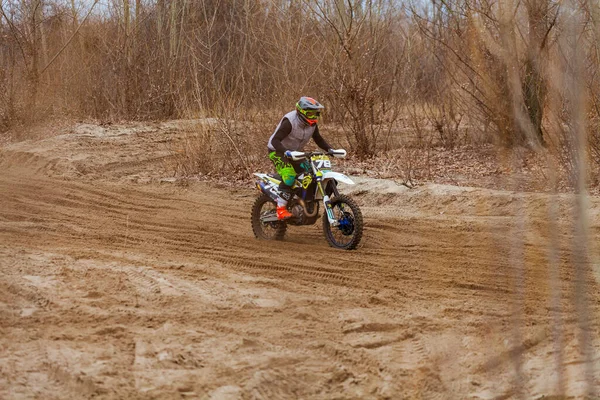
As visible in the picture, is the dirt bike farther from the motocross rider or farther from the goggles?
the goggles

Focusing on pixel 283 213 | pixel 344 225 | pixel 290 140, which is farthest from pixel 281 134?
pixel 344 225

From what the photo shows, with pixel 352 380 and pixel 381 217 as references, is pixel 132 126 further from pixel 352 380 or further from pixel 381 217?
pixel 352 380

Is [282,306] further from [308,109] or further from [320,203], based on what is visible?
[320,203]

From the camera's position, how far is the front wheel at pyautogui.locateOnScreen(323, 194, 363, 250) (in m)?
8.73

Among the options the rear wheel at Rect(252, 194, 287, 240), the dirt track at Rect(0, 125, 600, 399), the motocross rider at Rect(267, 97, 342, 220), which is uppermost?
the motocross rider at Rect(267, 97, 342, 220)

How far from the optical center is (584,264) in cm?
809

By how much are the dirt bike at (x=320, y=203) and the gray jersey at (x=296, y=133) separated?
0.21 meters

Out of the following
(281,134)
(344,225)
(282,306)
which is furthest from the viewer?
(281,134)

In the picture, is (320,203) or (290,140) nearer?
(290,140)

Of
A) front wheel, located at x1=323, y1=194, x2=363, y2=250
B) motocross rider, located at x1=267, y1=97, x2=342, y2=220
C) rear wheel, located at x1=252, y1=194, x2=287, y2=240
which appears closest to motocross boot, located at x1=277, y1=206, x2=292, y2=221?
motocross rider, located at x1=267, y1=97, x2=342, y2=220

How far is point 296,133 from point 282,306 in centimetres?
335

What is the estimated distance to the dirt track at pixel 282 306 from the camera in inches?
194

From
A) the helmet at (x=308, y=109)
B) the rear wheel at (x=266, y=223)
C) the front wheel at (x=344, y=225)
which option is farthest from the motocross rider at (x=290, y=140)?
the front wheel at (x=344, y=225)

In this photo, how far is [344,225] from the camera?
888cm
